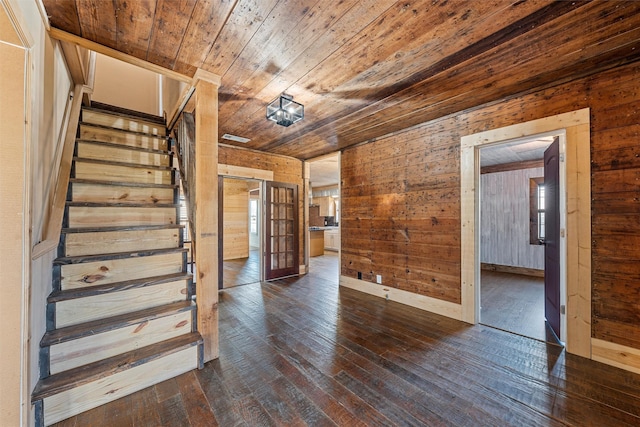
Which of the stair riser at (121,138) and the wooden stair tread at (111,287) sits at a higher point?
the stair riser at (121,138)

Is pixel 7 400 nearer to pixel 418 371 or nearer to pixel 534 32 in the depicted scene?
pixel 418 371

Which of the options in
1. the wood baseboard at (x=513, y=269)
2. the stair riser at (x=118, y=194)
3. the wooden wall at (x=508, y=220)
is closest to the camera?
the stair riser at (x=118, y=194)

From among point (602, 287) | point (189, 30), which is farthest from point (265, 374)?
point (602, 287)

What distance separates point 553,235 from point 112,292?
425 centimetres

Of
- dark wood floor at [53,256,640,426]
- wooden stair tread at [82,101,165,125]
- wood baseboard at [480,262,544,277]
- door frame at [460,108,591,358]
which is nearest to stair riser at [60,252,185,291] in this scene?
dark wood floor at [53,256,640,426]

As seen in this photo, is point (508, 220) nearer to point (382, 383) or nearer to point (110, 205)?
point (382, 383)

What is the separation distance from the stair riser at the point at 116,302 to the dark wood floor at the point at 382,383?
0.61 metres

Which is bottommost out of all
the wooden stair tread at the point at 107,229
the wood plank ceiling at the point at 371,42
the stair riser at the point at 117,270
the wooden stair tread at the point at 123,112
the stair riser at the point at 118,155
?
the stair riser at the point at 117,270

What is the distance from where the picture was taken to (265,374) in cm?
197

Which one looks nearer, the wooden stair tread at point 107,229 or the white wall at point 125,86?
the wooden stair tread at point 107,229

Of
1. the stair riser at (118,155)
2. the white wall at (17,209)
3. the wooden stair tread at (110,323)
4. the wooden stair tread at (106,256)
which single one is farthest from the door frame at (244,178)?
the white wall at (17,209)

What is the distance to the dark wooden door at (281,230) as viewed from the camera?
4840 mm

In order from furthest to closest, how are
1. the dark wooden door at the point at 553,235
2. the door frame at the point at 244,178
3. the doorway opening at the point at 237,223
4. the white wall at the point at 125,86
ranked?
the doorway opening at the point at 237,223 → the door frame at the point at 244,178 → the white wall at the point at 125,86 → the dark wooden door at the point at 553,235

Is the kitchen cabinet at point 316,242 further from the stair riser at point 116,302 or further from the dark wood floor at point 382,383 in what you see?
the stair riser at point 116,302
